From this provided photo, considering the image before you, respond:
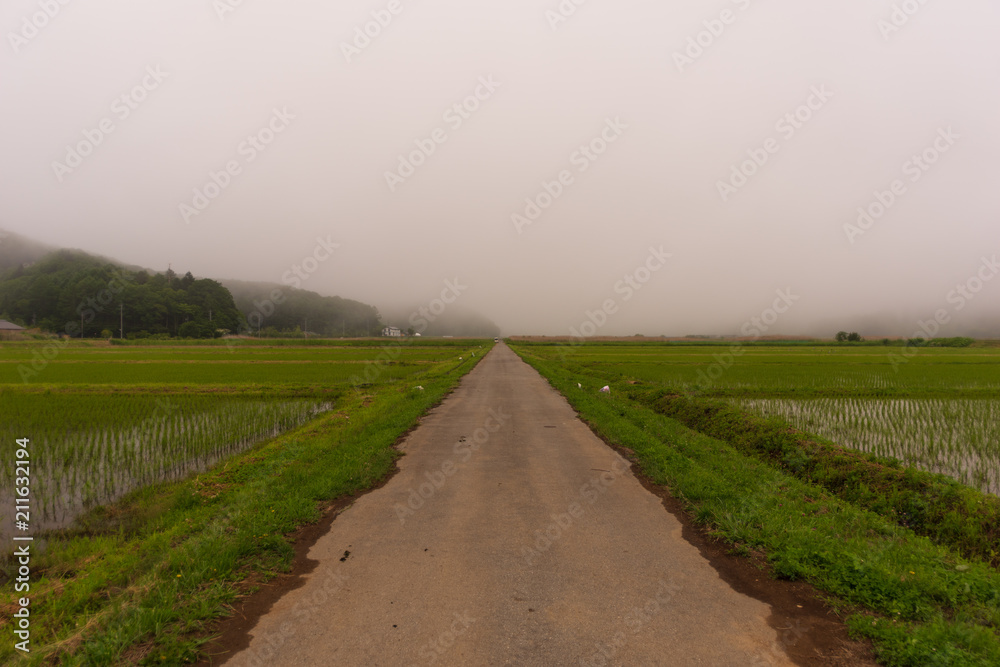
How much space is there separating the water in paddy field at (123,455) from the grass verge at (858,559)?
1022 cm

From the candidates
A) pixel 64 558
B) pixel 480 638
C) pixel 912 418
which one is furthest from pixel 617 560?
pixel 912 418

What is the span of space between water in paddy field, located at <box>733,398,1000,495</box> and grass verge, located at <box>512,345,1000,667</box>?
4051 mm

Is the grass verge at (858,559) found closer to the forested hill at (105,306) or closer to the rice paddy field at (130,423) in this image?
the rice paddy field at (130,423)

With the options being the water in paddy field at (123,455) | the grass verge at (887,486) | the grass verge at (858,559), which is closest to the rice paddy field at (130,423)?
the water in paddy field at (123,455)

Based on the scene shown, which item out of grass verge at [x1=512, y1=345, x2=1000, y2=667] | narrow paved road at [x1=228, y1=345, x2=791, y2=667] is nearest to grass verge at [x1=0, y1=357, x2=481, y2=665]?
narrow paved road at [x1=228, y1=345, x2=791, y2=667]

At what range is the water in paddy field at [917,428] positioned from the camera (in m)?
10.0

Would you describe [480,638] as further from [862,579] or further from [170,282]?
[170,282]

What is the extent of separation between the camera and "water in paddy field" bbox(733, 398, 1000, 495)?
10.0 metres

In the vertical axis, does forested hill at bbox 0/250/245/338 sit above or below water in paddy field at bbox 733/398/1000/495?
above

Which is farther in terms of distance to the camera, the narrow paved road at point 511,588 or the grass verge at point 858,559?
the grass verge at point 858,559

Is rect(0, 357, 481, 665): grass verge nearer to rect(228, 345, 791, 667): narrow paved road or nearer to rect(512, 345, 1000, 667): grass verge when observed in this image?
rect(228, 345, 791, 667): narrow paved road

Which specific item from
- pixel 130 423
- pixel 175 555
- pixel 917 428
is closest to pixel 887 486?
pixel 917 428

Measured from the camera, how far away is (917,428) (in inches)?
532

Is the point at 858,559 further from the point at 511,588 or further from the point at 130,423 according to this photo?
the point at 130,423
